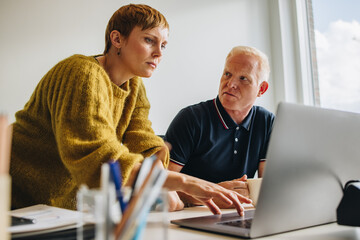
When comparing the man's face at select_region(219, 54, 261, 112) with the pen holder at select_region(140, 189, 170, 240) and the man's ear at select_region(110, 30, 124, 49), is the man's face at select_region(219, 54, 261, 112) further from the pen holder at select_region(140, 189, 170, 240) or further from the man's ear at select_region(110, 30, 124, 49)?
the pen holder at select_region(140, 189, 170, 240)

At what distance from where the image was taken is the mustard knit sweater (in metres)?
0.85

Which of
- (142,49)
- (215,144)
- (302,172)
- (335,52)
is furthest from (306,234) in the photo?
(335,52)

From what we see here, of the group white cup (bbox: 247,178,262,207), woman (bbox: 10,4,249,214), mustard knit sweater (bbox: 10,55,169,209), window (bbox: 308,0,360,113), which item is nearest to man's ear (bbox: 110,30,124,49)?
woman (bbox: 10,4,249,214)

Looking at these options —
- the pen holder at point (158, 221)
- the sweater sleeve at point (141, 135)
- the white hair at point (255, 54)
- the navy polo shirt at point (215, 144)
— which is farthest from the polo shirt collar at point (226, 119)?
the pen holder at point (158, 221)

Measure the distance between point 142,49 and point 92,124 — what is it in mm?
463

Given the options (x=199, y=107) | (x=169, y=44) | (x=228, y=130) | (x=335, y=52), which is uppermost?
(x=169, y=44)

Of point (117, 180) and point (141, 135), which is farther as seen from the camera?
point (141, 135)

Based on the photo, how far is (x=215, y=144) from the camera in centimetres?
170

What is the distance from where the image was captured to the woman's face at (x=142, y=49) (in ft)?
4.12

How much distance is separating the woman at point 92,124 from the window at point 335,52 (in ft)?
5.16

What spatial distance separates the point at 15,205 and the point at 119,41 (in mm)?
646

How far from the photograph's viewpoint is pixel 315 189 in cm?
77

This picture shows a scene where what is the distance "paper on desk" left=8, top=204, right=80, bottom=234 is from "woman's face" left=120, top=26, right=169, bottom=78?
609 millimetres

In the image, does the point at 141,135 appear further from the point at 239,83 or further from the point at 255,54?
the point at 255,54
